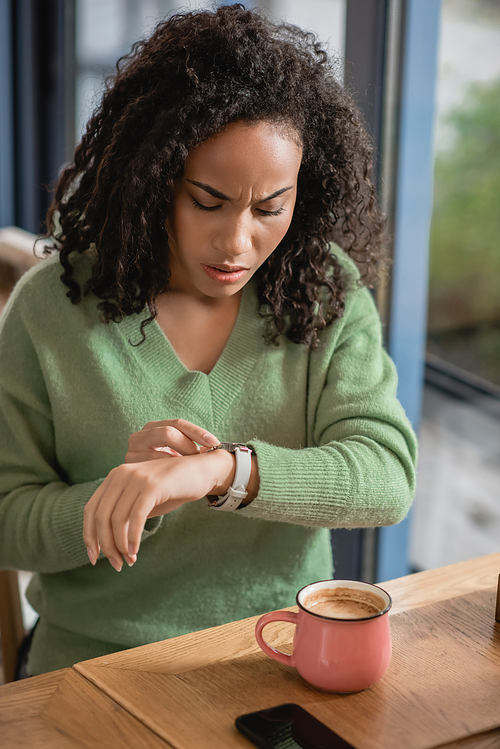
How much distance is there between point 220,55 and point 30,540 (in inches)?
27.1

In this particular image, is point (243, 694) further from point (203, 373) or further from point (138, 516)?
point (203, 373)

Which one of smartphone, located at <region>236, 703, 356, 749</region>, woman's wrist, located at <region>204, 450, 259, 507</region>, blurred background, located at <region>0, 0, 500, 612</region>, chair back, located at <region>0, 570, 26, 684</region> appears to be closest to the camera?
smartphone, located at <region>236, 703, 356, 749</region>

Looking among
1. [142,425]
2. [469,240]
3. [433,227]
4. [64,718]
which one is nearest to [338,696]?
[64,718]

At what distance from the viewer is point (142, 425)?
1.08m

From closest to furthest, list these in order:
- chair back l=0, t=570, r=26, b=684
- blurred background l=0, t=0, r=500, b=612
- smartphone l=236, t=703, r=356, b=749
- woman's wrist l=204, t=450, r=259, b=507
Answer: smartphone l=236, t=703, r=356, b=749 → woman's wrist l=204, t=450, r=259, b=507 → chair back l=0, t=570, r=26, b=684 → blurred background l=0, t=0, r=500, b=612

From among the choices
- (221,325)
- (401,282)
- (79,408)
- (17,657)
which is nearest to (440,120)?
(401,282)

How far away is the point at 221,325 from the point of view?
1171mm

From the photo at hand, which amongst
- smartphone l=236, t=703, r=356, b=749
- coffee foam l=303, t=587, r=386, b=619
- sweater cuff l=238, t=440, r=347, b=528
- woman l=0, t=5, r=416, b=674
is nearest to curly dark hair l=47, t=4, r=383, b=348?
woman l=0, t=5, r=416, b=674

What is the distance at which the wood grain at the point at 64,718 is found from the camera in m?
0.69

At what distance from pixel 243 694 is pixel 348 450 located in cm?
37

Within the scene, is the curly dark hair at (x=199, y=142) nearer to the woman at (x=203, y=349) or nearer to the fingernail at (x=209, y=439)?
the woman at (x=203, y=349)

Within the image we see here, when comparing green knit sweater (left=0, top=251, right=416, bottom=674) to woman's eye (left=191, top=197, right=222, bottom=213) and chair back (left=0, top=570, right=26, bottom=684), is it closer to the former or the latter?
chair back (left=0, top=570, right=26, bottom=684)

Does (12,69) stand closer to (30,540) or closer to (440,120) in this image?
(440,120)

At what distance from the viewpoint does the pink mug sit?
0.74m
